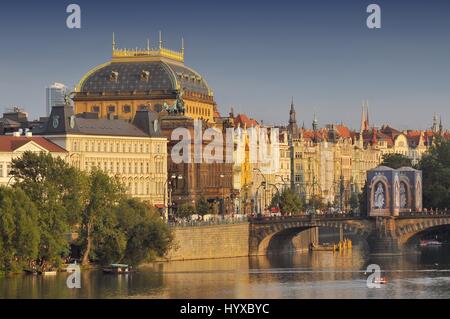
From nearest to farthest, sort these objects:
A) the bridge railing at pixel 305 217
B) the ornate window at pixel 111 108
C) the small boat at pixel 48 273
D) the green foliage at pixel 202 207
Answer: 1. the small boat at pixel 48 273
2. the bridge railing at pixel 305 217
3. the green foliage at pixel 202 207
4. the ornate window at pixel 111 108

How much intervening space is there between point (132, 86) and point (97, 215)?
5627 cm

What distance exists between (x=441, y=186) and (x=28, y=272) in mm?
68062

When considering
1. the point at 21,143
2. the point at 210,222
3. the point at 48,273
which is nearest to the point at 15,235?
the point at 48,273

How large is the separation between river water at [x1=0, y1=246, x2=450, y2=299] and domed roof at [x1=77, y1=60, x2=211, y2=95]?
40401mm

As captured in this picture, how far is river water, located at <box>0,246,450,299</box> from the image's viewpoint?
379 feet

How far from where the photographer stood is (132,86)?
619 ft

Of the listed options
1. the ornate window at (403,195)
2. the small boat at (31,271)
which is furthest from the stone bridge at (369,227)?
the small boat at (31,271)

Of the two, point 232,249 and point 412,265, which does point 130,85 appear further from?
point 412,265

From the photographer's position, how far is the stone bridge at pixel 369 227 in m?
158

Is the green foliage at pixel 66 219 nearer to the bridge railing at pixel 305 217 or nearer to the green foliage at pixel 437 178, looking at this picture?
the bridge railing at pixel 305 217

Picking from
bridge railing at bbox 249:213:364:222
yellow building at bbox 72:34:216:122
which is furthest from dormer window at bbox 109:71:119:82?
bridge railing at bbox 249:213:364:222

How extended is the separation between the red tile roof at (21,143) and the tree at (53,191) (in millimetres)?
16104

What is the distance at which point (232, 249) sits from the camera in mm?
155125

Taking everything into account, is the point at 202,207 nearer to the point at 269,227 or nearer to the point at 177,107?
the point at 269,227
